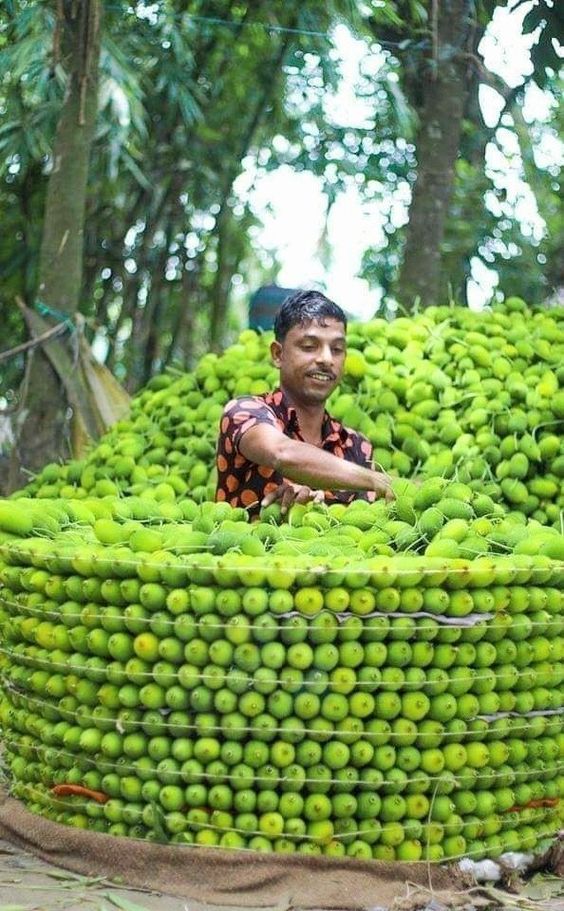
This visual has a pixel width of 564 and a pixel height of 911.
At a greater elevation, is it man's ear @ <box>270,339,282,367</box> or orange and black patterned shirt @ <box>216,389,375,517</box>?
man's ear @ <box>270,339,282,367</box>

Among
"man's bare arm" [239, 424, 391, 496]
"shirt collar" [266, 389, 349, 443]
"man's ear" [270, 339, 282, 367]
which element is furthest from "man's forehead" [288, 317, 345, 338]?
"man's bare arm" [239, 424, 391, 496]

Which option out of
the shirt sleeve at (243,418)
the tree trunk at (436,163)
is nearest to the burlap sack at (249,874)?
the shirt sleeve at (243,418)

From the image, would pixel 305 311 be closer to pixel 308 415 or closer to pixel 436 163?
pixel 308 415

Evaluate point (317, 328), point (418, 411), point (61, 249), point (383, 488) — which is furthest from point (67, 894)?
point (61, 249)

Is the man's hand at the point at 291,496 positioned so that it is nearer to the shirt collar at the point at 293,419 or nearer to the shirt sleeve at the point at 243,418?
the shirt sleeve at the point at 243,418

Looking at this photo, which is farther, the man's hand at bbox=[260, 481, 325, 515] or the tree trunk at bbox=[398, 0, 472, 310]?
the tree trunk at bbox=[398, 0, 472, 310]

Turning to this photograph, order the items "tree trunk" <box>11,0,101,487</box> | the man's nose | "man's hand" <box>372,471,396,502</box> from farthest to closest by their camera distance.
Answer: "tree trunk" <box>11,0,101,487</box>, the man's nose, "man's hand" <box>372,471,396,502</box>

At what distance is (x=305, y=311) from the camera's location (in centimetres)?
390

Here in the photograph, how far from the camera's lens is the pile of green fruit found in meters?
2.72

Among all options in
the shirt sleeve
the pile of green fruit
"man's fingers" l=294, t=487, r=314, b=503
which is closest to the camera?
the pile of green fruit

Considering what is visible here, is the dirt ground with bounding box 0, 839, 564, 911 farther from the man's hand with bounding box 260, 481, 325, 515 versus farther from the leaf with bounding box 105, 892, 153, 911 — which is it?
the man's hand with bounding box 260, 481, 325, 515

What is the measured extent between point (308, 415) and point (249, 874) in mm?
1696

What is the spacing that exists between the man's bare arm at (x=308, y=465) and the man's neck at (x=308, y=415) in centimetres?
44

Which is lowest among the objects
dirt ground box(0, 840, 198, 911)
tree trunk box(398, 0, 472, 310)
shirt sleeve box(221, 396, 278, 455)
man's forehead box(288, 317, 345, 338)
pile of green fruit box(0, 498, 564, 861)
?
dirt ground box(0, 840, 198, 911)
